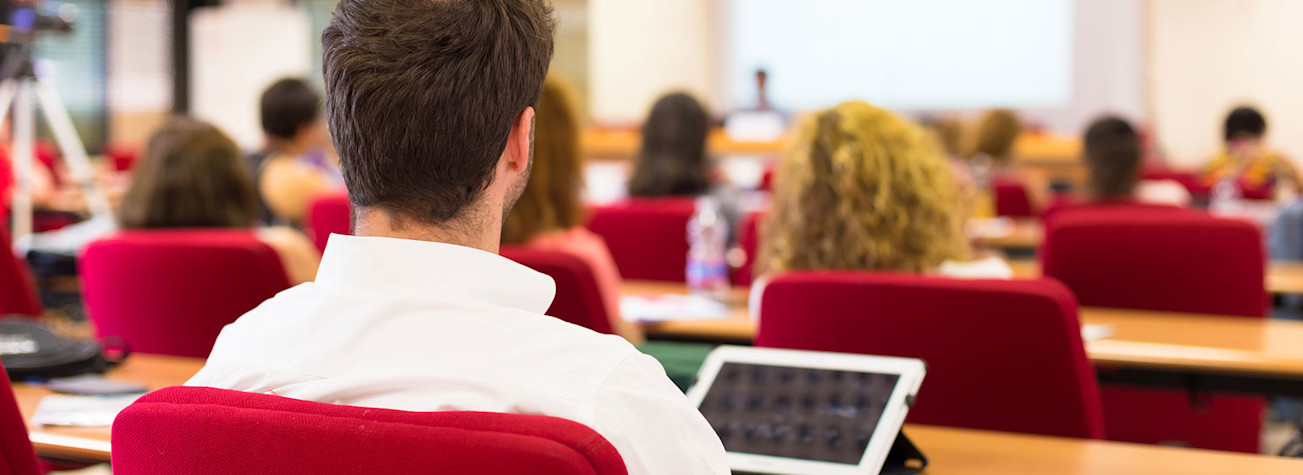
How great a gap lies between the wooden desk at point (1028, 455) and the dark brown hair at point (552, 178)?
128 cm

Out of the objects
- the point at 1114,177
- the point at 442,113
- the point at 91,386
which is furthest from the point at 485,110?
the point at 1114,177

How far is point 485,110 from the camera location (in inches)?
39.3

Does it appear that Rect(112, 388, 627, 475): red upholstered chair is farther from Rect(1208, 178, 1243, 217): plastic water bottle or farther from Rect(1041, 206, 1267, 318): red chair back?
Rect(1208, 178, 1243, 217): plastic water bottle

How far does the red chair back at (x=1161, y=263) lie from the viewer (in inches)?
106

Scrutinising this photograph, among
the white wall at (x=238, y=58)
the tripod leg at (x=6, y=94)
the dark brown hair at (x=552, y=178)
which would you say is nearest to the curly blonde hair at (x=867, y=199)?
the dark brown hair at (x=552, y=178)

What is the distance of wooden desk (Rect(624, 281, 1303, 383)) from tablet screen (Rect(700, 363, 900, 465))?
86cm

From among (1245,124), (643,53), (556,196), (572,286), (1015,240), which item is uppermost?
(643,53)

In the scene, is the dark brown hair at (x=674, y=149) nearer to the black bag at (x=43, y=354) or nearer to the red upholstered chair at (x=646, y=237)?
the red upholstered chair at (x=646, y=237)

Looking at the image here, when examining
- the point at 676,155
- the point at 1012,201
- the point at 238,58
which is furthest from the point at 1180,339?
the point at 238,58

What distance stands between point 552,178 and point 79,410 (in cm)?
139

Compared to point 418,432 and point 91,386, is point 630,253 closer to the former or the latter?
point 91,386

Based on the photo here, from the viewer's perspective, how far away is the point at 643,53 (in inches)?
417

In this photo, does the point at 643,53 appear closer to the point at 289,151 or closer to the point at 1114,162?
the point at 289,151

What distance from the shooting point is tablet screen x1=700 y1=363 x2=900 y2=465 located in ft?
4.70
